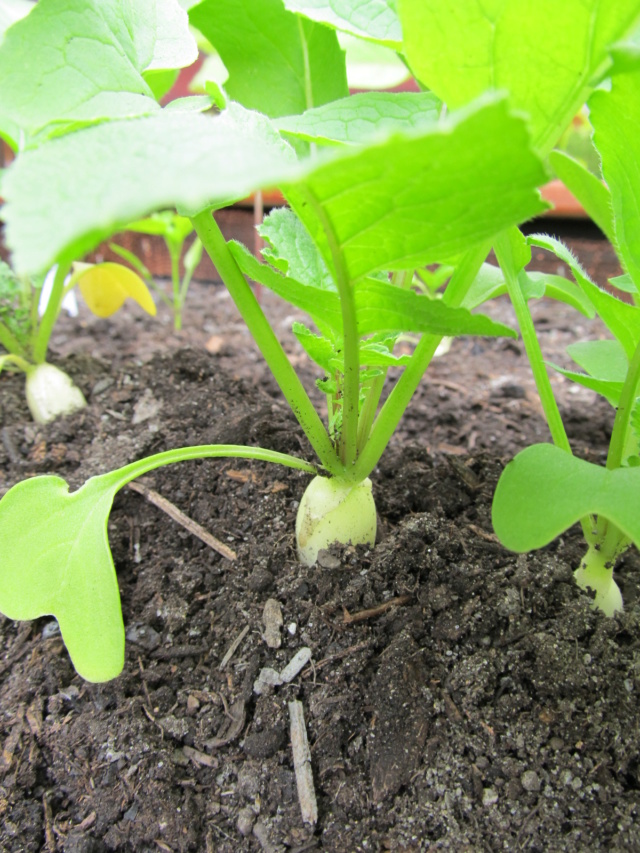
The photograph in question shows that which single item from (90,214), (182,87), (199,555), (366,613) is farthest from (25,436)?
(182,87)

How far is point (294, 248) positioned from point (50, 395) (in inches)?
24.4

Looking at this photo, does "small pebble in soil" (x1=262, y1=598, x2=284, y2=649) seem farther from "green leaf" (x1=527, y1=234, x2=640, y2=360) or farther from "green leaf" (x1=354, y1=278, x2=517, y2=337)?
"green leaf" (x1=527, y1=234, x2=640, y2=360)

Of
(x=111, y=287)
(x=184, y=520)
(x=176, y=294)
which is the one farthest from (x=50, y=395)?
(x=176, y=294)

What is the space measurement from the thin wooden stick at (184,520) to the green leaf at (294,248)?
336 millimetres

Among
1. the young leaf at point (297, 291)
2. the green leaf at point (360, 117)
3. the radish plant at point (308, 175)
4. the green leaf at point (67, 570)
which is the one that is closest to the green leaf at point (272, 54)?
the radish plant at point (308, 175)

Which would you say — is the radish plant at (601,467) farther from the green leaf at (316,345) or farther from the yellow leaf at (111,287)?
the yellow leaf at (111,287)

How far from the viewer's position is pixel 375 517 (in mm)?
694

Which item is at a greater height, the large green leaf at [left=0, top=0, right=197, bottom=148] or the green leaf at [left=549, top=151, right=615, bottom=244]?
the large green leaf at [left=0, top=0, right=197, bottom=148]

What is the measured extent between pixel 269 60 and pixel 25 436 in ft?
2.23

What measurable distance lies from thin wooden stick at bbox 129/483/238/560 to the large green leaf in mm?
448

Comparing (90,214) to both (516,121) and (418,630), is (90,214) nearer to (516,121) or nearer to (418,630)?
(516,121)

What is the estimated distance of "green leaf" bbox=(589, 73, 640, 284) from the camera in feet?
1.48

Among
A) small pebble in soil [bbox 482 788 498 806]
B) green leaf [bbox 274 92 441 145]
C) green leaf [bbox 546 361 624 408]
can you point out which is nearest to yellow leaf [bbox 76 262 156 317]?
green leaf [bbox 274 92 441 145]

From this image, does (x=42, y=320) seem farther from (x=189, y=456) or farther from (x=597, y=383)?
(x=597, y=383)
